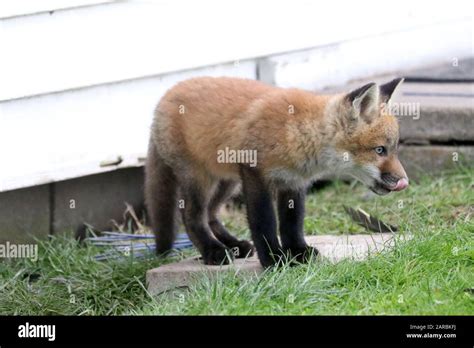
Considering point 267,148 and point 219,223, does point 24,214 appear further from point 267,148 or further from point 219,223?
point 267,148

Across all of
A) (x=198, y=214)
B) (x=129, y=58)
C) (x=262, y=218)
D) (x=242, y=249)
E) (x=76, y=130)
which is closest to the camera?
(x=262, y=218)

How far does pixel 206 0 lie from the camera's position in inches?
357

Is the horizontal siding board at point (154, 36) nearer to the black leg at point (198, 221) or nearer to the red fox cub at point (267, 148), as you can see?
the red fox cub at point (267, 148)

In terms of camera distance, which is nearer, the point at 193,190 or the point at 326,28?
the point at 193,190

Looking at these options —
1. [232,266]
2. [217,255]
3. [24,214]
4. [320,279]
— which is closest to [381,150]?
[320,279]

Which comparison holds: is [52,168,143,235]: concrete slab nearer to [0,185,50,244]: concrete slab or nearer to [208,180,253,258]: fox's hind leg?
[0,185,50,244]: concrete slab

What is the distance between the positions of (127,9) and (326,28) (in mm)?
2456

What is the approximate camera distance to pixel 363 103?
256 inches

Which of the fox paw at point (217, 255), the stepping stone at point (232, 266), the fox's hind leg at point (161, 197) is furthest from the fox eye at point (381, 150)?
the fox's hind leg at point (161, 197)

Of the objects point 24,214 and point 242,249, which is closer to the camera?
point 242,249

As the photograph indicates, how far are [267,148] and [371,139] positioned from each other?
654mm

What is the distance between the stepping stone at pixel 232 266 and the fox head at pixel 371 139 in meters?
0.44

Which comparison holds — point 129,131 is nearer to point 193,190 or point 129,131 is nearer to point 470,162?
point 193,190
